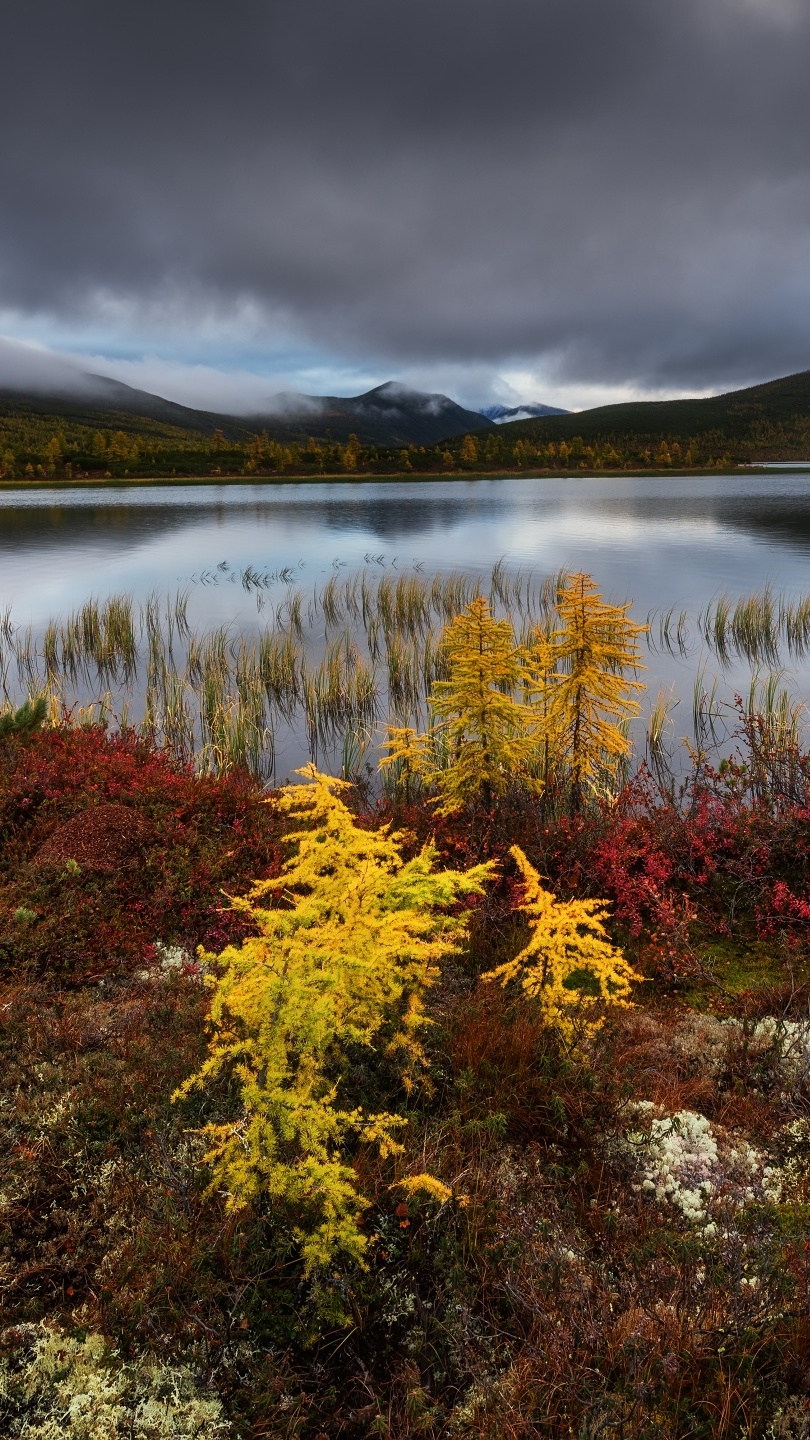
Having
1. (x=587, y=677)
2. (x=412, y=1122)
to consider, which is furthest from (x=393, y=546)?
(x=412, y=1122)

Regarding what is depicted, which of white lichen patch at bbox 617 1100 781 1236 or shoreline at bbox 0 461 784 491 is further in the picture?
shoreline at bbox 0 461 784 491

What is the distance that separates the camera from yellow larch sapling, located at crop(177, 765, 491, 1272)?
291 cm

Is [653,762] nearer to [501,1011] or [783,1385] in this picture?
[501,1011]

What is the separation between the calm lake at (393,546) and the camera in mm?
25594

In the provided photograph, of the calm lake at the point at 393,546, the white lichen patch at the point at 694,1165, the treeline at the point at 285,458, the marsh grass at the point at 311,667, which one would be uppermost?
the treeline at the point at 285,458

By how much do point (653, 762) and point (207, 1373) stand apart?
11123mm

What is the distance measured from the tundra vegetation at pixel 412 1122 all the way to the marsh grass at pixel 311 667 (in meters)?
4.16

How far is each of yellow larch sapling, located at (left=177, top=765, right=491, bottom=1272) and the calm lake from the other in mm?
11102

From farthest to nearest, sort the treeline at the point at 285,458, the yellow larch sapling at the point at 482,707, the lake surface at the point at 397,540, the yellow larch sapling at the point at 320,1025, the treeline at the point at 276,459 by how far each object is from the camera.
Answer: the treeline at the point at 285,458 → the treeline at the point at 276,459 → the lake surface at the point at 397,540 → the yellow larch sapling at the point at 482,707 → the yellow larch sapling at the point at 320,1025

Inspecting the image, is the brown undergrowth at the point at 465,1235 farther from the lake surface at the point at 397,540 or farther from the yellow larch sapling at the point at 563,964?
the lake surface at the point at 397,540

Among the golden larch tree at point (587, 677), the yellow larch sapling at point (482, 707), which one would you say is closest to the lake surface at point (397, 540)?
the yellow larch sapling at point (482, 707)

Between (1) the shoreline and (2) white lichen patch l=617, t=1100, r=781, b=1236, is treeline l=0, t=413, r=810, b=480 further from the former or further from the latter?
(2) white lichen patch l=617, t=1100, r=781, b=1236

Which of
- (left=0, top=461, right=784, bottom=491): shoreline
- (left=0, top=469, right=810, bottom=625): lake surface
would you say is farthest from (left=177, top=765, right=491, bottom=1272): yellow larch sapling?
A: (left=0, top=461, right=784, bottom=491): shoreline

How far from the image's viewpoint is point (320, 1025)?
315 centimetres
